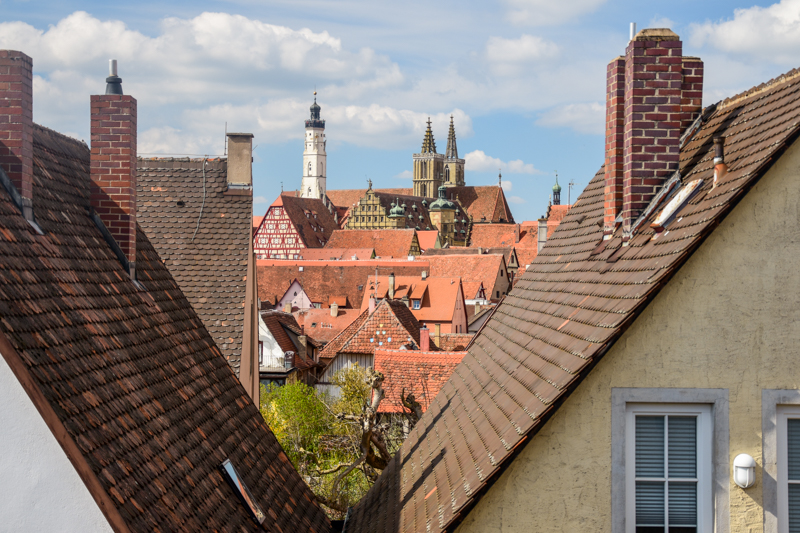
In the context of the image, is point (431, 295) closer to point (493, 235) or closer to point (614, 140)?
point (614, 140)

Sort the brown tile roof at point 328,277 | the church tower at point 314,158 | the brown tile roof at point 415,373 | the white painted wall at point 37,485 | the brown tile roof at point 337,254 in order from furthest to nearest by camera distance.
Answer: the church tower at point 314,158 < the brown tile roof at point 337,254 < the brown tile roof at point 328,277 < the brown tile roof at point 415,373 < the white painted wall at point 37,485

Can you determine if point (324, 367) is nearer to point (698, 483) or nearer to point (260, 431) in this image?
point (260, 431)

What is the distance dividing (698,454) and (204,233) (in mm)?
9689

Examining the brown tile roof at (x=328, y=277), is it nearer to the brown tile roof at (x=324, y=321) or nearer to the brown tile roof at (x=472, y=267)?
the brown tile roof at (x=472, y=267)

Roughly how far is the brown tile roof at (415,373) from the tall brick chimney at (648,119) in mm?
19760

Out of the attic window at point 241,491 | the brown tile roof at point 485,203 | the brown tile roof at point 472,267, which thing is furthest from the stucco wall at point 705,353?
the brown tile roof at point 485,203

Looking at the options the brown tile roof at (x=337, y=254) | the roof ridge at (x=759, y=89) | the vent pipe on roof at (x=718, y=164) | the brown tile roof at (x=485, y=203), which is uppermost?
the brown tile roof at (x=485, y=203)

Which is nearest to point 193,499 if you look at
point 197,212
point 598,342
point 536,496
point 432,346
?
point 536,496

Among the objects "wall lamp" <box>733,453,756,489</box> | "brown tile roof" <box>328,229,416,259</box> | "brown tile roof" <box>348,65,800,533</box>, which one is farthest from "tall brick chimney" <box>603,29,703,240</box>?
"brown tile roof" <box>328,229,416,259</box>

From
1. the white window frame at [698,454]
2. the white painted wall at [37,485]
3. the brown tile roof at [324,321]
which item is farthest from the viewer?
the brown tile roof at [324,321]

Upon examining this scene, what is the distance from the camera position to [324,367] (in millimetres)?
39688

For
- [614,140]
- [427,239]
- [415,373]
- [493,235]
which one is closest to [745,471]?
[614,140]

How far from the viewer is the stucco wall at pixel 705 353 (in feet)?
15.0

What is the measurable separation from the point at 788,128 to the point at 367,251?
96.0 metres
